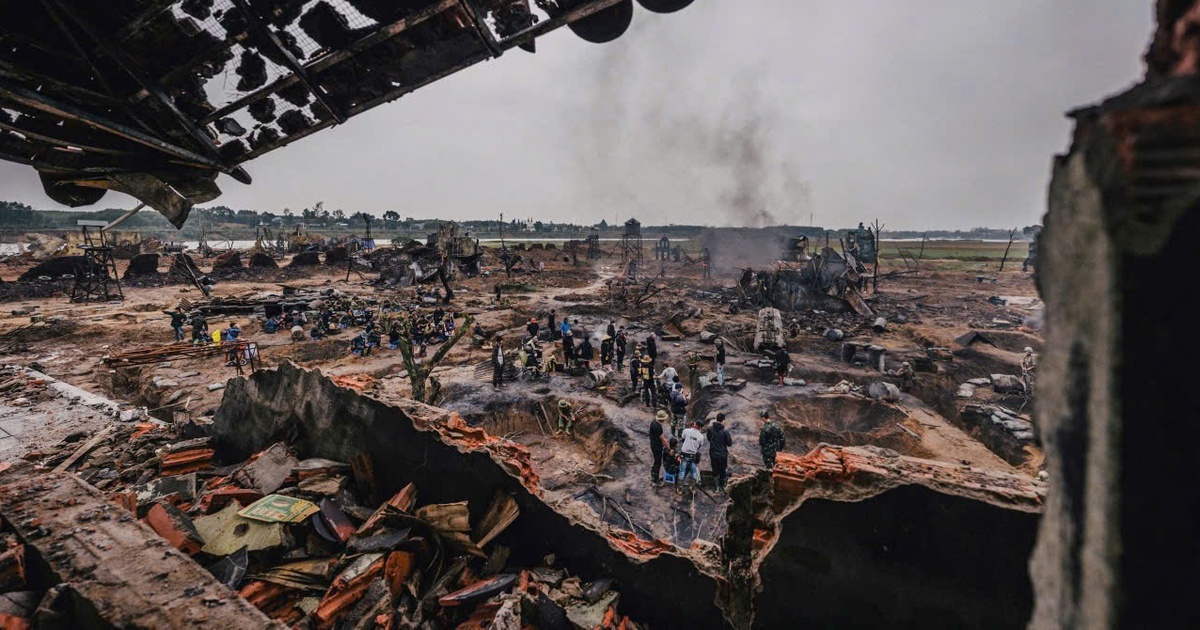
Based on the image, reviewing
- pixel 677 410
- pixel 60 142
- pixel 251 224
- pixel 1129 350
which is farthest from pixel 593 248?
pixel 251 224

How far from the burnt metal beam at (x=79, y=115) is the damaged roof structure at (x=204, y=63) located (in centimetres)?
1

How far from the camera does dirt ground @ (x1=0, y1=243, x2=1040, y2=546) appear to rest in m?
9.23

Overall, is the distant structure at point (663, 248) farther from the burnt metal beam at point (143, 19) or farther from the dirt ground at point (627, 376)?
the burnt metal beam at point (143, 19)

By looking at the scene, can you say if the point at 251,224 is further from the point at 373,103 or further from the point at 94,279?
the point at 373,103

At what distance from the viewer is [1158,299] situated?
0.80m

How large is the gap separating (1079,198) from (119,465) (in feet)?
27.4

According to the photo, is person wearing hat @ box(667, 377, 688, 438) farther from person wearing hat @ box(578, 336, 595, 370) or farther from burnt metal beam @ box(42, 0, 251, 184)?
burnt metal beam @ box(42, 0, 251, 184)

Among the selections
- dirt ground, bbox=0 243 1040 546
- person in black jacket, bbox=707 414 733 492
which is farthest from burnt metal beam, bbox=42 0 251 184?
person in black jacket, bbox=707 414 733 492

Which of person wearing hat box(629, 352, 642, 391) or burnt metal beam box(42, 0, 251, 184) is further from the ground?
burnt metal beam box(42, 0, 251, 184)

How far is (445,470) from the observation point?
4.43 metres

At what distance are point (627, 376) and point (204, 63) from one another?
12.9 m

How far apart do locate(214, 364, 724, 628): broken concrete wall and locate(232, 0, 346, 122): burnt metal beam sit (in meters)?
2.89

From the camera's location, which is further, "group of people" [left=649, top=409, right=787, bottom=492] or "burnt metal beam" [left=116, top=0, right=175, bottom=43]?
"group of people" [left=649, top=409, right=787, bottom=492]

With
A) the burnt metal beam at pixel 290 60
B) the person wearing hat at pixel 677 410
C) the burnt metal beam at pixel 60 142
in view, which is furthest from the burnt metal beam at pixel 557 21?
the person wearing hat at pixel 677 410
